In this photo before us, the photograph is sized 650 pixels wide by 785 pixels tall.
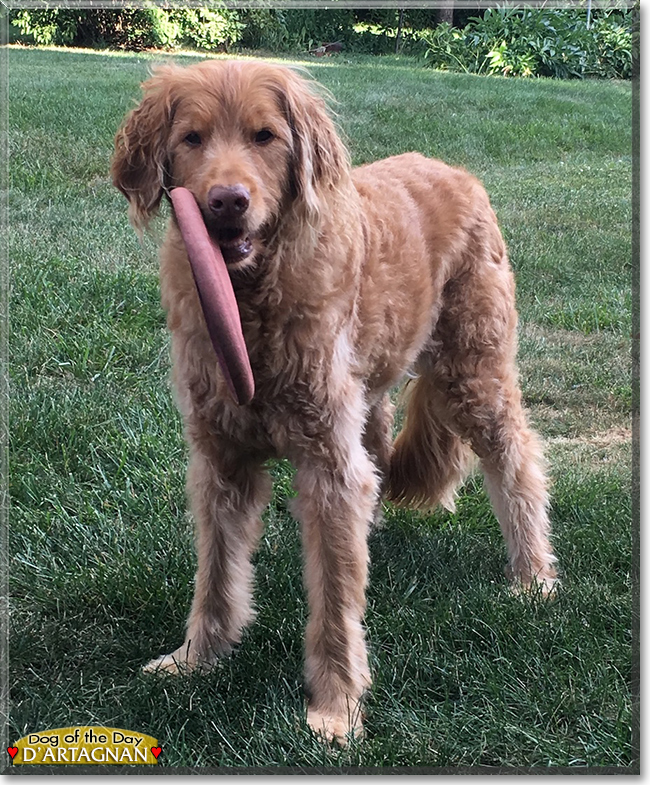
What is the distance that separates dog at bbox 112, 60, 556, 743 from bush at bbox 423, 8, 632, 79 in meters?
3.72

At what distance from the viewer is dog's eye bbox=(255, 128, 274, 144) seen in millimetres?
2473

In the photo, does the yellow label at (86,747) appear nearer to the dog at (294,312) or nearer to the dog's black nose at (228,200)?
the dog at (294,312)

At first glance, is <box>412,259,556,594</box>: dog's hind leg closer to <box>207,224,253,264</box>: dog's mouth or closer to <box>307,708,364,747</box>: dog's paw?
<box>307,708,364,747</box>: dog's paw

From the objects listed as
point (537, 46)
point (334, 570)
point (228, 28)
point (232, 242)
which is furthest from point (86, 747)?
point (537, 46)

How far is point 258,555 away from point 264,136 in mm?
1854

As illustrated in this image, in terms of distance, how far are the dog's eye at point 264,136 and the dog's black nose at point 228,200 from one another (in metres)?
0.26

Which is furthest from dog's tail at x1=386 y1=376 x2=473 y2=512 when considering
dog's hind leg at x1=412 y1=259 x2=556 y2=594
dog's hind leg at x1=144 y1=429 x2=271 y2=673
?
dog's hind leg at x1=144 y1=429 x2=271 y2=673

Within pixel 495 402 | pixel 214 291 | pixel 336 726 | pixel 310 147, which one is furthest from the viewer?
pixel 495 402

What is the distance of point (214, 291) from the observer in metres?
2.24

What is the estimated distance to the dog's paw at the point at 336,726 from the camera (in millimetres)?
2652

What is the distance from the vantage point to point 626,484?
414cm

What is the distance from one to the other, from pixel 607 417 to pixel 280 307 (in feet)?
9.68

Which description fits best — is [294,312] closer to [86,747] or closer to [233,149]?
[233,149]

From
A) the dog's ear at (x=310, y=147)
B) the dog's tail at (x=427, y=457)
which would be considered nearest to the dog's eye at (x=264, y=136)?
the dog's ear at (x=310, y=147)
